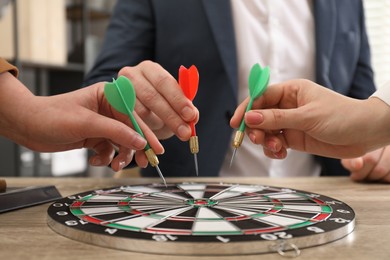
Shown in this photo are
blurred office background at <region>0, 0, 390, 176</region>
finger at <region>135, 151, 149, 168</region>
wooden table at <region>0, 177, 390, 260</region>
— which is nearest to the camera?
wooden table at <region>0, 177, 390, 260</region>

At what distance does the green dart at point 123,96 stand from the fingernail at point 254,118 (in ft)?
0.55

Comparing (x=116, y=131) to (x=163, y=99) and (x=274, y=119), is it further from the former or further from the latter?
(x=274, y=119)

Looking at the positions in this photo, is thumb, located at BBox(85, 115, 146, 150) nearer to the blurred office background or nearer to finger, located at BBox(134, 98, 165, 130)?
finger, located at BBox(134, 98, 165, 130)

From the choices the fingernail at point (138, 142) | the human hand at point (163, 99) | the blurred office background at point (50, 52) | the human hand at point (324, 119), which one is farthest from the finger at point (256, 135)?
the blurred office background at point (50, 52)

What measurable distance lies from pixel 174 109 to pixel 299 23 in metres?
0.95

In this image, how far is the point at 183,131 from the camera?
79 cm

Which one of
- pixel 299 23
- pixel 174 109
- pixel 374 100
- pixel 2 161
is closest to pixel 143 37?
pixel 299 23

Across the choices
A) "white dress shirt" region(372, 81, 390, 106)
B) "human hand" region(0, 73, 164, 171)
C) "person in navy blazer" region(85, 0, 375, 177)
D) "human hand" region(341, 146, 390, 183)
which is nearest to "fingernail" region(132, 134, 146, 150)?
"human hand" region(0, 73, 164, 171)

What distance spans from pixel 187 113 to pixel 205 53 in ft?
2.48

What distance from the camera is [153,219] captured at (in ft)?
1.74

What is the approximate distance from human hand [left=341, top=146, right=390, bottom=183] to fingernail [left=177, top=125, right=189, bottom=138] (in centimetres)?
43

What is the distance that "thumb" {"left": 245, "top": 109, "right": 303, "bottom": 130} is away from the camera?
73cm

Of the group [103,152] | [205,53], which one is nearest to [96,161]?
[103,152]

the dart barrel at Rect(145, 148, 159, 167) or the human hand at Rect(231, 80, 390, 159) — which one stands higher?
the human hand at Rect(231, 80, 390, 159)
